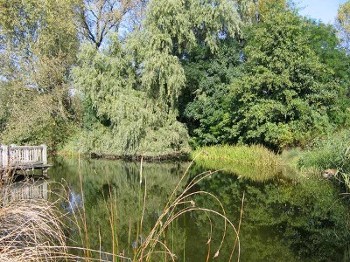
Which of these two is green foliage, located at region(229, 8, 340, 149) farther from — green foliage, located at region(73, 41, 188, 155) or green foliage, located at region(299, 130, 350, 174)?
green foliage, located at region(73, 41, 188, 155)

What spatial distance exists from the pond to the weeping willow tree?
8.23m

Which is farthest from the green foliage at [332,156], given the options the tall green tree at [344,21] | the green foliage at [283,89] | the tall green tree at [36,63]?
the tall green tree at [344,21]

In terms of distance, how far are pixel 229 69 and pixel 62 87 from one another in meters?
11.2

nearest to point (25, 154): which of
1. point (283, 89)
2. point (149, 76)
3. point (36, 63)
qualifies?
point (149, 76)

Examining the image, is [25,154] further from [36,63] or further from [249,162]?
[36,63]

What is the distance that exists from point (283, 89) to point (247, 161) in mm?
3728

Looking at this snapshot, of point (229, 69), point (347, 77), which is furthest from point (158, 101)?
point (347, 77)

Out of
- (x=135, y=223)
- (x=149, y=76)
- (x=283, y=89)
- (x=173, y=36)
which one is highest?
(x=173, y=36)

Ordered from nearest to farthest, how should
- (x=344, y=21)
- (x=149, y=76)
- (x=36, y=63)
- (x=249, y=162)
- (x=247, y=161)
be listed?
(x=249, y=162) → (x=247, y=161) → (x=149, y=76) → (x=36, y=63) → (x=344, y=21)

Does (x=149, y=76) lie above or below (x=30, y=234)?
above

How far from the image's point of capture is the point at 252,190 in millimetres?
10688

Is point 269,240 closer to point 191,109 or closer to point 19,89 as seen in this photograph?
point 191,109

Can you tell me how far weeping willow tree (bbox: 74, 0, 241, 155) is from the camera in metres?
20.3

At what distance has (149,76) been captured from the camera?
20266 millimetres
